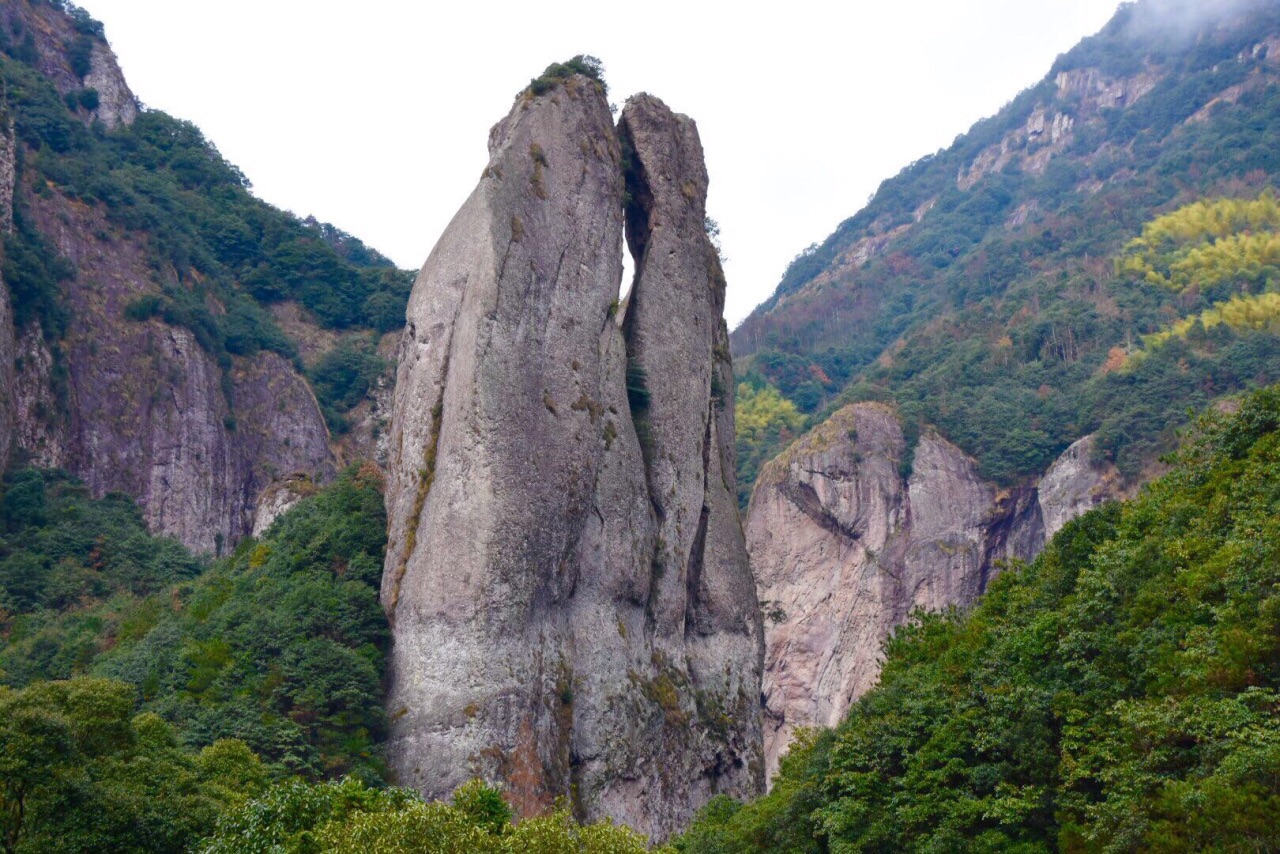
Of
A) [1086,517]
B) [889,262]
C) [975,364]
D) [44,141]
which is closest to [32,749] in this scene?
[1086,517]

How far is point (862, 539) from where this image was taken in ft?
249

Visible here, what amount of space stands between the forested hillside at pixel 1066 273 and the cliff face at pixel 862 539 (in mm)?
2264

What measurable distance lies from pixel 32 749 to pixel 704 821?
15894mm

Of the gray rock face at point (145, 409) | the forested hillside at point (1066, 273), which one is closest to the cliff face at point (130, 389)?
the gray rock face at point (145, 409)

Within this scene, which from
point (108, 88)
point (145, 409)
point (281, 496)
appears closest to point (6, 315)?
point (145, 409)

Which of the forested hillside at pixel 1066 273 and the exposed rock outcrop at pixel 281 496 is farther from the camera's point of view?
the forested hillside at pixel 1066 273

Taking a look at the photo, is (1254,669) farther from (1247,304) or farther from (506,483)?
(1247,304)

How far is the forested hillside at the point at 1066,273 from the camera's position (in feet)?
261

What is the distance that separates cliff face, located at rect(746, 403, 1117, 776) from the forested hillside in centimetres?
226

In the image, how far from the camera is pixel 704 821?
32.6 meters

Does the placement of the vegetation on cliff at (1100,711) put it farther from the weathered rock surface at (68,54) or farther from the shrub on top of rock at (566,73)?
the weathered rock surface at (68,54)

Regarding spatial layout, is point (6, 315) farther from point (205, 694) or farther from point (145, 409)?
point (205, 694)

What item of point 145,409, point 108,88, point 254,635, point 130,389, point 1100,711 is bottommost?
point 1100,711

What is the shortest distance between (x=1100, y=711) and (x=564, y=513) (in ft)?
50.8
